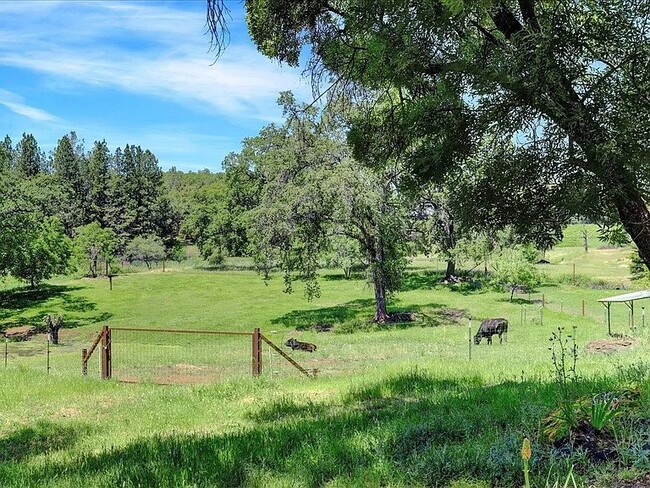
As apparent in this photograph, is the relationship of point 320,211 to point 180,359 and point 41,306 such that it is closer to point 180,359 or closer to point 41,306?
point 180,359

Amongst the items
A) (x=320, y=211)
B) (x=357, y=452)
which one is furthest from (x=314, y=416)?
(x=320, y=211)

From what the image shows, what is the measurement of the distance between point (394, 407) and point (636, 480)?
3723 mm

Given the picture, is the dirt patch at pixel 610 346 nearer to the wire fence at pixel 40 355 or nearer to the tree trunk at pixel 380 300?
the tree trunk at pixel 380 300

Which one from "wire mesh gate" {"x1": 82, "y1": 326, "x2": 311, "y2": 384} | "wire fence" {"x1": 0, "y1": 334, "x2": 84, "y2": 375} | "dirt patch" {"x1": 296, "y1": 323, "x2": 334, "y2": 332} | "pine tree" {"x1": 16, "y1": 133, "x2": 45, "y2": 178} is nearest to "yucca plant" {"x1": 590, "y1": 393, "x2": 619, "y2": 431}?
"wire mesh gate" {"x1": 82, "y1": 326, "x2": 311, "y2": 384}

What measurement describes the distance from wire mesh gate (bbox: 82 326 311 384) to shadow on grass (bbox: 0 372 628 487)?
642 cm

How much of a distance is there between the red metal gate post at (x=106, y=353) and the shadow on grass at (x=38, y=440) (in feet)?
15.0

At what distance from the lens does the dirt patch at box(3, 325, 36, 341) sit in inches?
1102

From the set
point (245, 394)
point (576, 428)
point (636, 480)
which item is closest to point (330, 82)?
point (576, 428)

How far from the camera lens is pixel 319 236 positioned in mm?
23578

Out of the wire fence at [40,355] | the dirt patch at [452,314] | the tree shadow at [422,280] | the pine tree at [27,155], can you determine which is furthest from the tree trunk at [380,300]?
the pine tree at [27,155]

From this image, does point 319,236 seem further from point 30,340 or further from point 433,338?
point 30,340

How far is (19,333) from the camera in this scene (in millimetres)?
28875

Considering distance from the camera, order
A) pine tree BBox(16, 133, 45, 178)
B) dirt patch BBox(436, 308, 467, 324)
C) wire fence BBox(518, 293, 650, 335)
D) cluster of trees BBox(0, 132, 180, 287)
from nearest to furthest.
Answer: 1. wire fence BBox(518, 293, 650, 335)
2. dirt patch BBox(436, 308, 467, 324)
3. cluster of trees BBox(0, 132, 180, 287)
4. pine tree BBox(16, 133, 45, 178)

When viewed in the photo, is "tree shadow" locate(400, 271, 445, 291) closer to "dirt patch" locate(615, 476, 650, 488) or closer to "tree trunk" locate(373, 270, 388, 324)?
"tree trunk" locate(373, 270, 388, 324)
